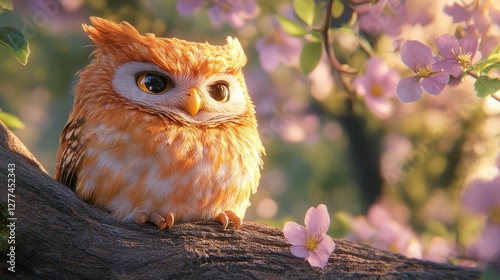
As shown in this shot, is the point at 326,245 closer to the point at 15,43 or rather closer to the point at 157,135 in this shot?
the point at 157,135

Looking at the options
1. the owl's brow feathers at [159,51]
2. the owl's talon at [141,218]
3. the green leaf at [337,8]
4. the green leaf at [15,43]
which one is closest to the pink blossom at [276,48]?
the green leaf at [337,8]

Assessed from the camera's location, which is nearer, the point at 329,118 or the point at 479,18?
the point at 479,18

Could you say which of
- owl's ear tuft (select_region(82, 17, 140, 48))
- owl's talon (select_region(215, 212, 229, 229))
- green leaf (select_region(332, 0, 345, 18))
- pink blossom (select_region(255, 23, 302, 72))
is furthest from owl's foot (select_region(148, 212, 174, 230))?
pink blossom (select_region(255, 23, 302, 72))

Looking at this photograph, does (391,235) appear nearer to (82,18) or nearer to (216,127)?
(216,127)

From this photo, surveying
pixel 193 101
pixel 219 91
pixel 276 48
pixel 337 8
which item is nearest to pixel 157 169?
pixel 193 101

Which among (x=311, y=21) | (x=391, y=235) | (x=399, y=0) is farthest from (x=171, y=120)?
(x=391, y=235)

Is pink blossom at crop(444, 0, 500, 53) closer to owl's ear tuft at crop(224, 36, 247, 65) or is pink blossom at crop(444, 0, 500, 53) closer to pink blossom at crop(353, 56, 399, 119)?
pink blossom at crop(353, 56, 399, 119)

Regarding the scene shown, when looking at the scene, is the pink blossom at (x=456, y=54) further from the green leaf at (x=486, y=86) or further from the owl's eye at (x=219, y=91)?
the owl's eye at (x=219, y=91)
